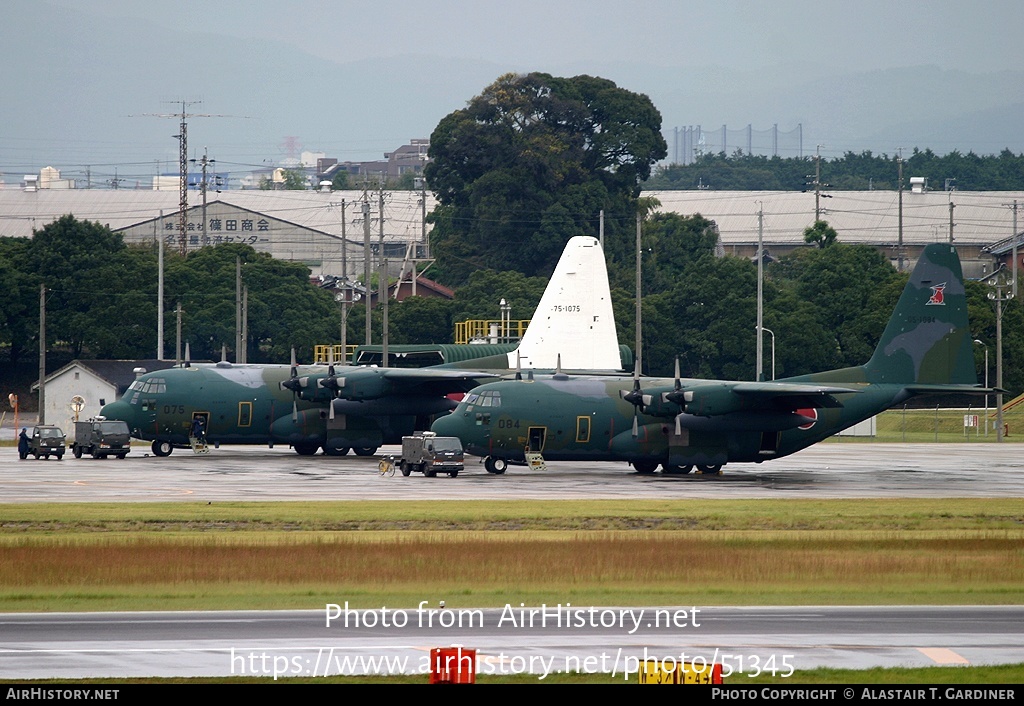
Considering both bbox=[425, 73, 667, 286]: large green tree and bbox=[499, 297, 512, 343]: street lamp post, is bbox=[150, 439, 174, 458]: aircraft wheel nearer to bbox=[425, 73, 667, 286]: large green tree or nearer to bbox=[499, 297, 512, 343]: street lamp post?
bbox=[499, 297, 512, 343]: street lamp post

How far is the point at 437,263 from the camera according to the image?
426ft

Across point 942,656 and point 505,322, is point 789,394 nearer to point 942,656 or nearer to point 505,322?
point 942,656

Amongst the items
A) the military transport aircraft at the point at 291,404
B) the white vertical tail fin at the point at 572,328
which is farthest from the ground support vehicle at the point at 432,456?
the white vertical tail fin at the point at 572,328

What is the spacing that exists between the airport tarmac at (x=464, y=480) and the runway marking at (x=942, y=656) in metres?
22.3

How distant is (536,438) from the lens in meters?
48.8

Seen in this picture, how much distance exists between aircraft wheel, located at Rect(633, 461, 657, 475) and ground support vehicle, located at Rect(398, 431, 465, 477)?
7504 mm

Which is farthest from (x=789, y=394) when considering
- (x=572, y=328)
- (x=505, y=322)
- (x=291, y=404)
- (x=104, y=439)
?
(x=505, y=322)

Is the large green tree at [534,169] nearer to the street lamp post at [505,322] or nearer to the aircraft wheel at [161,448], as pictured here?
the street lamp post at [505,322]

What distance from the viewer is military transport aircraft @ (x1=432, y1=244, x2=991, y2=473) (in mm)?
48531

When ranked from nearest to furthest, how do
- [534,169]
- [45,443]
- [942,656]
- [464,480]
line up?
[942,656] → [464,480] → [45,443] → [534,169]

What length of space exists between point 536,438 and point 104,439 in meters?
18.6

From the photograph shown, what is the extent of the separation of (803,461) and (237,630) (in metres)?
44.7

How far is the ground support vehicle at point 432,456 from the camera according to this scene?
48.0 meters
